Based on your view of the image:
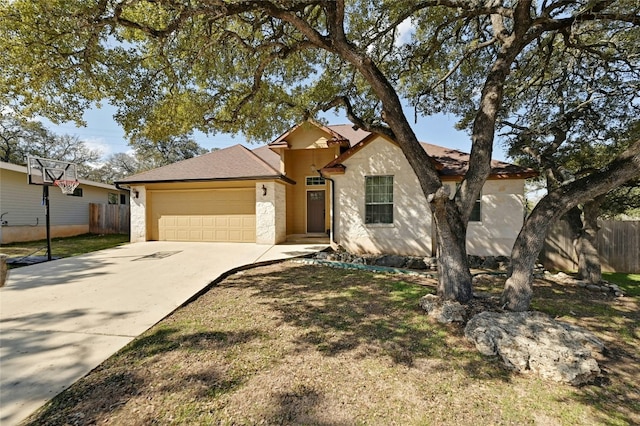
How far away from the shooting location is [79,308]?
461cm

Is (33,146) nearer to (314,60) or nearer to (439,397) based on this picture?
(314,60)

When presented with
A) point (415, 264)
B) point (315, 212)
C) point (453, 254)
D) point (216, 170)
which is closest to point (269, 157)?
point (216, 170)

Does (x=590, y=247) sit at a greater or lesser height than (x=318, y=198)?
lesser

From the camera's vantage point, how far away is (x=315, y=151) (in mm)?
13297

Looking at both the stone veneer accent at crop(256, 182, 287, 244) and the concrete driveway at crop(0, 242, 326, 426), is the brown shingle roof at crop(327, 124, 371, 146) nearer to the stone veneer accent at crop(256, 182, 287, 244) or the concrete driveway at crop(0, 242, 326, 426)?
the stone veneer accent at crop(256, 182, 287, 244)

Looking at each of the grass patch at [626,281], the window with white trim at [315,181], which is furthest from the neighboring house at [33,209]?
the grass patch at [626,281]

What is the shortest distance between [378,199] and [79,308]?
8.70 metres

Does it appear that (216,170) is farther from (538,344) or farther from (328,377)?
(538,344)

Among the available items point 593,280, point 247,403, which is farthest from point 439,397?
point 593,280

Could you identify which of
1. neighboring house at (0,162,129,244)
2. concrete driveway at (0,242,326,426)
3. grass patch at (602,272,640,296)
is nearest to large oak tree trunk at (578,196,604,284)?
grass patch at (602,272,640,296)

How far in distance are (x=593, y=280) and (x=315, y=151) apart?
35.6 feet

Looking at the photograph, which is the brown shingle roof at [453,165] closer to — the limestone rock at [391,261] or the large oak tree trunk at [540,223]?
the limestone rock at [391,261]

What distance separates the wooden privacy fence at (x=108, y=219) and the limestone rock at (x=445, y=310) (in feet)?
61.2

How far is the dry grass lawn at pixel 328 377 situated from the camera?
241 centimetres
